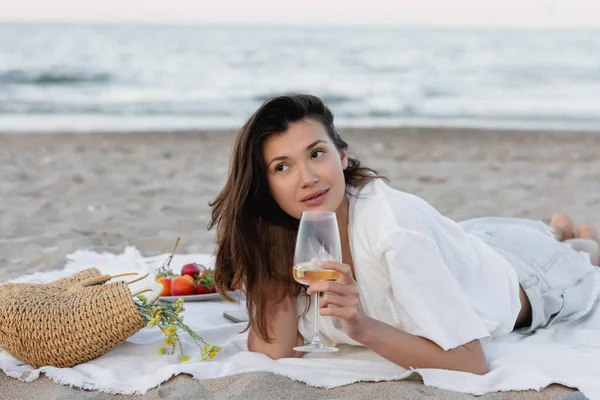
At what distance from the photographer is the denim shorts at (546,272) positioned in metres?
4.39

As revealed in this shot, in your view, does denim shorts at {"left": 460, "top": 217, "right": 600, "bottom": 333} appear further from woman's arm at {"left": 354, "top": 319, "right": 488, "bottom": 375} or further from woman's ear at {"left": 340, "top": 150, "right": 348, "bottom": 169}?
woman's ear at {"left": 340, "top": 150, "right": 348, "bottom": 169}

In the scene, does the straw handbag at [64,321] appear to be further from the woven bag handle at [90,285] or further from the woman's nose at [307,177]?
the woman's nose at [307,177]

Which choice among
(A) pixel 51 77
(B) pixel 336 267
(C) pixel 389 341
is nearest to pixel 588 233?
(C) pixel 389 341

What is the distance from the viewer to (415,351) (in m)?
3.44

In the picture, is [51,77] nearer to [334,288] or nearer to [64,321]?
[64,321]

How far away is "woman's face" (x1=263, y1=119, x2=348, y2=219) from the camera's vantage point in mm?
3420

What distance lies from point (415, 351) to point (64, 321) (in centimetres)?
162

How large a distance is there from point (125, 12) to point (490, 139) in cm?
3219

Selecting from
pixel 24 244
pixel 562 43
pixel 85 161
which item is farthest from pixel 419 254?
pixel 562 43

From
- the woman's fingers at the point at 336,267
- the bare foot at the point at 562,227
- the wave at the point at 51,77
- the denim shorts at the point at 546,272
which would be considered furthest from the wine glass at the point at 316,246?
the wave at the point at 51,77

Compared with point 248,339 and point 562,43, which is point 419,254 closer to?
point 248,339

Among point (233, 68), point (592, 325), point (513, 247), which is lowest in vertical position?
point (592, 325)

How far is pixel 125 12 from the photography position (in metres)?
42.2

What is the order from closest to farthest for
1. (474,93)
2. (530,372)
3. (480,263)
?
(530,372) → (480,263) → (474,93)
